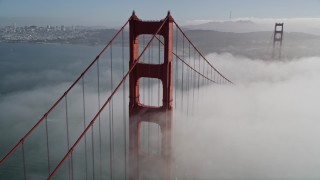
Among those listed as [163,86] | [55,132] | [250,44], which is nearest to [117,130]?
[55,132]

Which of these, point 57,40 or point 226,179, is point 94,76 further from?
point 57,40

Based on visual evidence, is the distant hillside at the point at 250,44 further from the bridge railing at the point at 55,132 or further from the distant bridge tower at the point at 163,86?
the distant bridge tower at the point at 163,86

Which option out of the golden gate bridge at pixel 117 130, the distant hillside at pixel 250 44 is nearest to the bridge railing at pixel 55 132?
the golden gate bridge at pixel 117 130

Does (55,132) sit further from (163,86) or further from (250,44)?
(250,44)

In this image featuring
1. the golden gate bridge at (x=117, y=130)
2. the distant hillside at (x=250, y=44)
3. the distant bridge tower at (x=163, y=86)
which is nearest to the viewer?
the distant bridge tower at (x=163, y=86)

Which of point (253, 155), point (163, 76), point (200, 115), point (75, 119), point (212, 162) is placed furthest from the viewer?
point (200, 115)

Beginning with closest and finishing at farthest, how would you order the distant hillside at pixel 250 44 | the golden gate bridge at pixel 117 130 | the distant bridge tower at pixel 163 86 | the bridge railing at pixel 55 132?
the distant bridge tower at pixel 163 86 < the golden gate bridge at pixel 117 130 < the bridge railing at pixel 55 132 < the distant hillside at pixel 250 44

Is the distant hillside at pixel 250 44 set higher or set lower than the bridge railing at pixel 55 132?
higher

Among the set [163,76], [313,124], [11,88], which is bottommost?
[313,124]

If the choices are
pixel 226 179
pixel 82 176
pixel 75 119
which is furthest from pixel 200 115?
pixel 82 176
